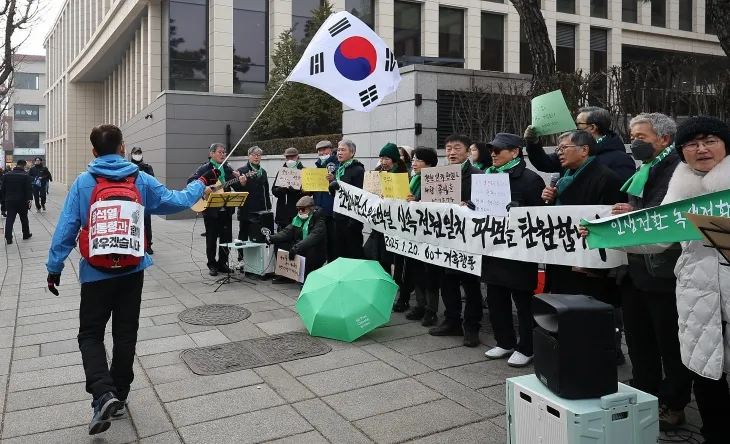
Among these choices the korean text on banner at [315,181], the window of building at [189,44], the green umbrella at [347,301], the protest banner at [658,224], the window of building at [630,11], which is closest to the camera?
the protest banner at [658,224]

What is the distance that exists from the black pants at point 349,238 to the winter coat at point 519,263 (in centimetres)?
295

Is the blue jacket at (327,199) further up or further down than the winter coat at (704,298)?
further up

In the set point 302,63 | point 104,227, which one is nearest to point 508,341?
point 104,227

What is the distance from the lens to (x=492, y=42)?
29281mm

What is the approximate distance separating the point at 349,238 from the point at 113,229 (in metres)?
4.55

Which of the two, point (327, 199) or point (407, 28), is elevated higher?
point (407, 28)

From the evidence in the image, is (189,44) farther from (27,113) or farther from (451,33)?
(27,113)

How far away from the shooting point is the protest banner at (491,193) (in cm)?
558

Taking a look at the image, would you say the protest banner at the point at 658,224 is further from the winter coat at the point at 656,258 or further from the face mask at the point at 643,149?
the face mask at the point at 643,149

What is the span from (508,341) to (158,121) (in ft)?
68.1

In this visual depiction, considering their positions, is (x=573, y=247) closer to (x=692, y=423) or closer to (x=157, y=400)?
(x=692, y=423)

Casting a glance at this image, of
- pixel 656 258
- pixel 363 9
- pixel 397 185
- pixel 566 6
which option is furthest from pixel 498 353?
pixel 566 6

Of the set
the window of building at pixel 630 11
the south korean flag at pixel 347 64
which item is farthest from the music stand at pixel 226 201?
the window of building at pixel 630 11

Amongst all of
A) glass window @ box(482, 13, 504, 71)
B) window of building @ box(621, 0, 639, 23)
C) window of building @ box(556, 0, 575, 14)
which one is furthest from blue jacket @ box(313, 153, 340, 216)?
window of building @ box(621, 0, 639, 23)
